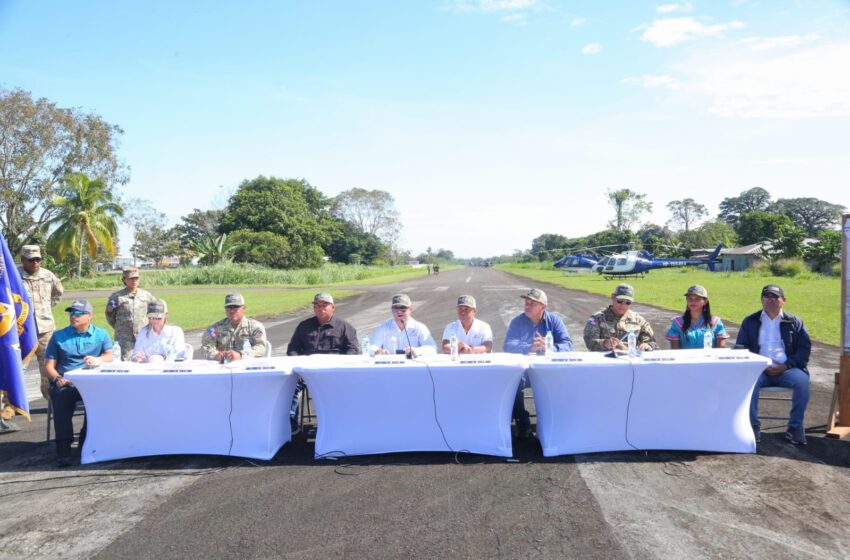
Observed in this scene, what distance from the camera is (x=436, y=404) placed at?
5.34 meters

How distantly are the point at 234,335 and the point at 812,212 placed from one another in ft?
404

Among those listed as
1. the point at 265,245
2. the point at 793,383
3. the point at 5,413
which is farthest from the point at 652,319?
the point at 265,245

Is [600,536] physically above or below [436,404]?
below

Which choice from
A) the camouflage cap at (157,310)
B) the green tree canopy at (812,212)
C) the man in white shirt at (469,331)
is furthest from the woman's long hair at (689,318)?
the green tree canopy at (812,212)

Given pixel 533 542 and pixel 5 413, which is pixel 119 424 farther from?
pixel 533 542

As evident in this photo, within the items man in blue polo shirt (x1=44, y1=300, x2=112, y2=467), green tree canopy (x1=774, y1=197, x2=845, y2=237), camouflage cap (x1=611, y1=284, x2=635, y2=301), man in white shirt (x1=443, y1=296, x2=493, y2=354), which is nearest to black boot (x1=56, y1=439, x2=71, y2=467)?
man in blue polo shirt (x1=44, y1=300, x2=112, y2=467)

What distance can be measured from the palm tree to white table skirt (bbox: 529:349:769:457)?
1681 inches

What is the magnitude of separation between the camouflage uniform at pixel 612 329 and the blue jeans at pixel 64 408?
5396 millimetres

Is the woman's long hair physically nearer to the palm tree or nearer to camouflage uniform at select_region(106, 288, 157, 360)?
camouflage uniform at select_region(106, 288, 157, 360)

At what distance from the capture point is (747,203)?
12119 centimetres

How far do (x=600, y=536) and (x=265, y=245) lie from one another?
52745 millimetres

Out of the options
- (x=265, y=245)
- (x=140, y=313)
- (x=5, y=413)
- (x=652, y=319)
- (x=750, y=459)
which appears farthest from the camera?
(x=265, y=245)

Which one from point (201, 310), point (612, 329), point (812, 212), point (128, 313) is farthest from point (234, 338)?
point (812, 212)

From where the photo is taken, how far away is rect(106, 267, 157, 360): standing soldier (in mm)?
7422
